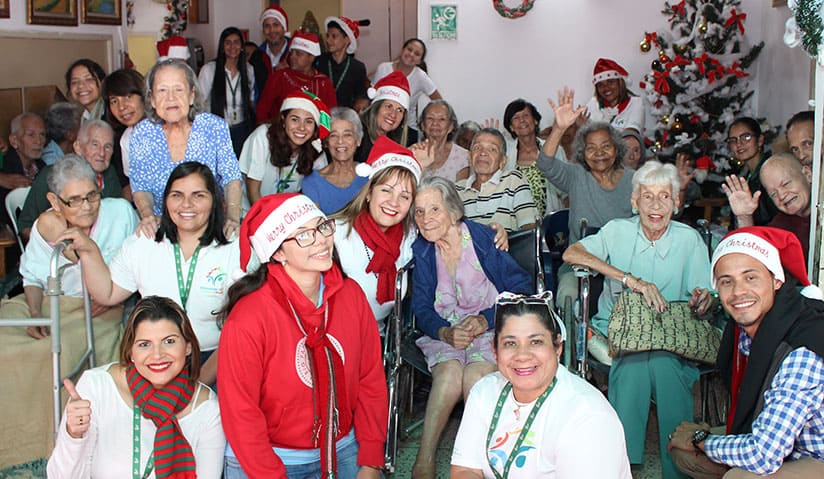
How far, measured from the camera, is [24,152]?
5457 millimetres

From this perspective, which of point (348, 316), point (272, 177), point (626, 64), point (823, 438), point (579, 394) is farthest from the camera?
point (626, 64)

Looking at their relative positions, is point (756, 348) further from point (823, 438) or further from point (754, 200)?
point (754, 200)

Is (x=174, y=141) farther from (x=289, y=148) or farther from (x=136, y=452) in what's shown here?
(x=136, y=452)

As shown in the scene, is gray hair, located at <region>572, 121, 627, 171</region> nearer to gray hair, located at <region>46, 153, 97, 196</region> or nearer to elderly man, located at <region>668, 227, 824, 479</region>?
elderly man, located at <region>668, 227, 824, 479</region>

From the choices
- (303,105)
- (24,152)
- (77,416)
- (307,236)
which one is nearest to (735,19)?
(303,105)

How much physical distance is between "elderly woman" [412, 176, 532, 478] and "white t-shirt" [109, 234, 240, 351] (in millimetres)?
822

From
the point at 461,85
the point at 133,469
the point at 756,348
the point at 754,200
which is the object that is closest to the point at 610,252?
the point at 754,200

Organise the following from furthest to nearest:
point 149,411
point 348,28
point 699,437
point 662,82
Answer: point 348,28, point 662,82, point 699,437, point 149,411

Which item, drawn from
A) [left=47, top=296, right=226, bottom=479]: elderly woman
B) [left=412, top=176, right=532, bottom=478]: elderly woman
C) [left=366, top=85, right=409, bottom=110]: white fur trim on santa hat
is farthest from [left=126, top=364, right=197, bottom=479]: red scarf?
[left=366, top=85, right=409, bottom=110]: white fur trim on santa hat

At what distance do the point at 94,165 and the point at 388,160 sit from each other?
1.60 meters

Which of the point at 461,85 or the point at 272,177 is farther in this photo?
the point at 461,85

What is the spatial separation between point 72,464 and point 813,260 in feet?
8.26

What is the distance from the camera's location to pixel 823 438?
2588mm

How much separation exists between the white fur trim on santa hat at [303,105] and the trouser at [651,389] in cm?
197
